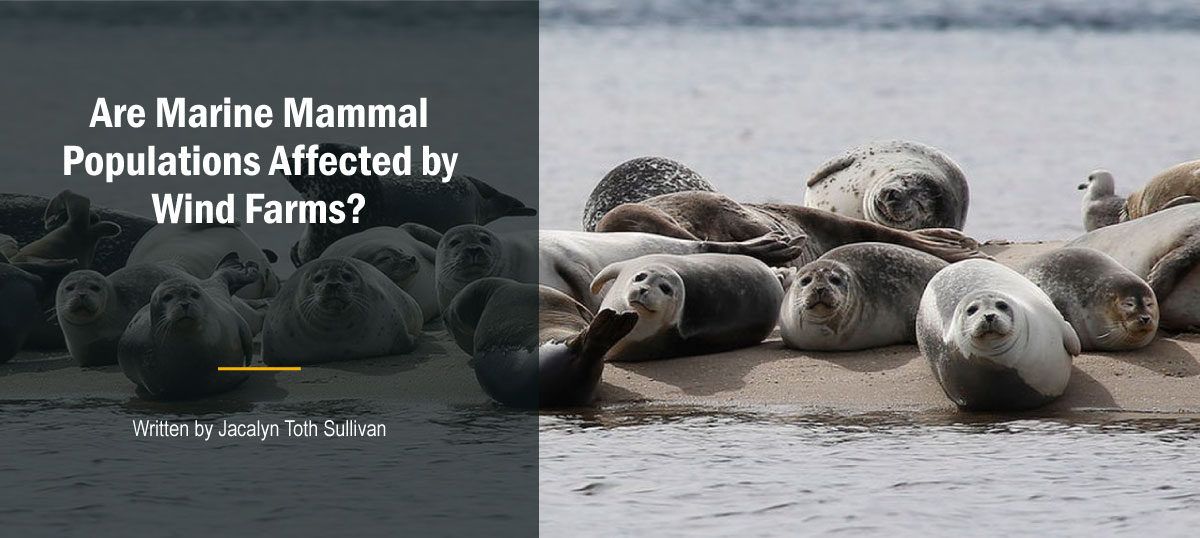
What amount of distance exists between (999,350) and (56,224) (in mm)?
5203

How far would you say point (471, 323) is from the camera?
8.23 metres

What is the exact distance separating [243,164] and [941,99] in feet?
33.2

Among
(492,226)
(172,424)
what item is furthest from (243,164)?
(172,424)

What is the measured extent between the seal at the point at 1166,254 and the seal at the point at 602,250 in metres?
1.53

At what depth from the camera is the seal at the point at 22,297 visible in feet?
29.1

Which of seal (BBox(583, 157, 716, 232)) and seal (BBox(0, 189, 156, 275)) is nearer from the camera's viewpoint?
seal (BBox(0, 189, 156, 275))

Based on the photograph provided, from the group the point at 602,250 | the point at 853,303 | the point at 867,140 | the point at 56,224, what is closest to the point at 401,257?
the point at 602,250

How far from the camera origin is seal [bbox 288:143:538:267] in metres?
11.0

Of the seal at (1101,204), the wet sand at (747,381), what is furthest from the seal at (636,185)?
the wet sand at (747,381)

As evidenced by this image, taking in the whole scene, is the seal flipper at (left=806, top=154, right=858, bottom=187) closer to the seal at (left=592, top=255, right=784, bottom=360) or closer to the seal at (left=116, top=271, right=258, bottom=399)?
the seal at (left=592, top=255, right=784, bottom=360)

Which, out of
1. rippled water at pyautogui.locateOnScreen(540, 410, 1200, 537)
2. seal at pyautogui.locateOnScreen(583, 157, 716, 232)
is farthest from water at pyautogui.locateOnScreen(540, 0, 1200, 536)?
seal at pyautogui.locateOnScreen(583, 157, 716, 232)

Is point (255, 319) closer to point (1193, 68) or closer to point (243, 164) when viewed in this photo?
point (243, 164)

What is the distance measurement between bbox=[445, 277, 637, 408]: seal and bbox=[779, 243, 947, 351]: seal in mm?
990

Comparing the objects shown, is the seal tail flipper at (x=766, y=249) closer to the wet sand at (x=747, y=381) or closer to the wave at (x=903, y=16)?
the wet sand at (x=747, y=381)
